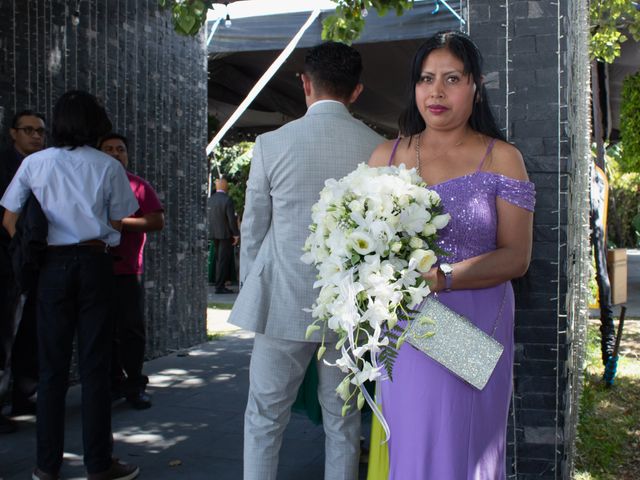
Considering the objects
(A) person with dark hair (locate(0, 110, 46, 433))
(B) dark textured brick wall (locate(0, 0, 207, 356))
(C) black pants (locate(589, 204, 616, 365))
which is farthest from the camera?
(C) black pants (locate(589, 204, 616, 365))

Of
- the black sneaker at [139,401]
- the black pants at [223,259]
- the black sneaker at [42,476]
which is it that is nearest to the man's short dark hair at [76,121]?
the black sneaker at [42,476]

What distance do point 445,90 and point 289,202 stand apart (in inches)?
37.3

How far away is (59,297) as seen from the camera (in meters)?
3.84

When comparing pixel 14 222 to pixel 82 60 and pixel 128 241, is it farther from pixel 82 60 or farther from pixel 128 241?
pixel 82 60

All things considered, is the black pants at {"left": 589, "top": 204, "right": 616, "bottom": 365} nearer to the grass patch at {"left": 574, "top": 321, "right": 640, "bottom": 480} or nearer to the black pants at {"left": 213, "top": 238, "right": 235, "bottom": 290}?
the grass patch at {"left": 574, "top": 321, "right": 640, "bottom": 480}

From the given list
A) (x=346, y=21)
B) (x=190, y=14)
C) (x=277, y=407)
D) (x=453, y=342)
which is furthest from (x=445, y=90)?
(x=346, y=21)

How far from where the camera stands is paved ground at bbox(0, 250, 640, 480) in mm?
4402

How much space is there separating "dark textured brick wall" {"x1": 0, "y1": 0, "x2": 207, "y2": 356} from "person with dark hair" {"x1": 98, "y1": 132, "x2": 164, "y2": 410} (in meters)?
1.02

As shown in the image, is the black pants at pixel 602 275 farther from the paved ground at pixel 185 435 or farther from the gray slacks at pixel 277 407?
the gray slacks at pixel 277 407

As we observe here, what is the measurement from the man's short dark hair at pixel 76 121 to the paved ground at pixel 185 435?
1.89 meters

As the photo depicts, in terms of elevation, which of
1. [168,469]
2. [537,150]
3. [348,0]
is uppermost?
[348,0]

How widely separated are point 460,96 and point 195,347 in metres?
6.11

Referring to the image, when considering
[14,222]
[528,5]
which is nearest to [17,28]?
[14,222]

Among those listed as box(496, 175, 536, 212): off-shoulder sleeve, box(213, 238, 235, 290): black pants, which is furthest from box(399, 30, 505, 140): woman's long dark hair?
box(213, 238, 235, 290): black pants
